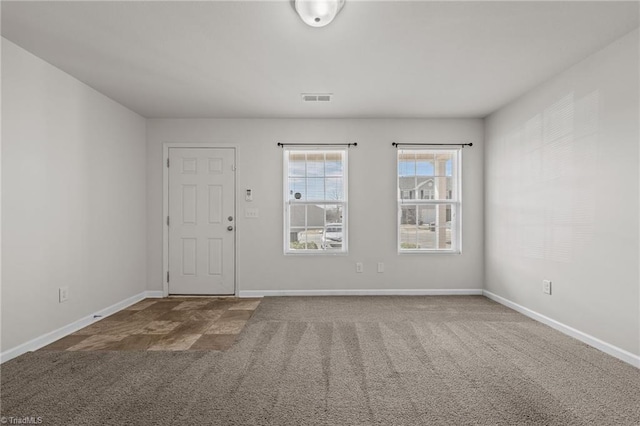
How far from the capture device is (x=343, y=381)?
7.09 feet

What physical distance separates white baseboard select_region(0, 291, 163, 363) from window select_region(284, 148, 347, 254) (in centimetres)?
216

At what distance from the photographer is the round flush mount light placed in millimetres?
2012

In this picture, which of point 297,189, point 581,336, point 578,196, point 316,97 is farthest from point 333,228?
point 581,336

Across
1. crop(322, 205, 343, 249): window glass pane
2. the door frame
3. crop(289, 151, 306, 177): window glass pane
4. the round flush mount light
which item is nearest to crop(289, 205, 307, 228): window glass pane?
crop(322, 205, 343, 249): window glass pane

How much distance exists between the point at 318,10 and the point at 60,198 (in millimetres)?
2865


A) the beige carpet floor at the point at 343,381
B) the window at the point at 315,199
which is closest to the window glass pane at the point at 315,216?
the window at the point at 315,199

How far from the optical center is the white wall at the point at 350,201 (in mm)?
4535

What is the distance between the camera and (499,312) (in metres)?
3.74

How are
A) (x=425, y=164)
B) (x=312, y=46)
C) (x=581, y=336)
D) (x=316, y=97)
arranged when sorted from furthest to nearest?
(x=425, y=164) → (x=316, y=97) → (x=581, y=336) → (x=312, y=46)

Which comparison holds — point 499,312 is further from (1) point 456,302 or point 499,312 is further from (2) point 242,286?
(2) point 242,286

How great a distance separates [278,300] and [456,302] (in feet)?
7.51

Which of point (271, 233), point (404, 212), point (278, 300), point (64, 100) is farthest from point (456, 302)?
point (64, 100)

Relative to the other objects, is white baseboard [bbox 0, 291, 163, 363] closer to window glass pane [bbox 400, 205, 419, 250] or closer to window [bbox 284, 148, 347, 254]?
window [bbox 284, 148, 347, 254]

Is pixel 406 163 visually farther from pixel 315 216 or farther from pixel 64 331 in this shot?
pixel 64 331
